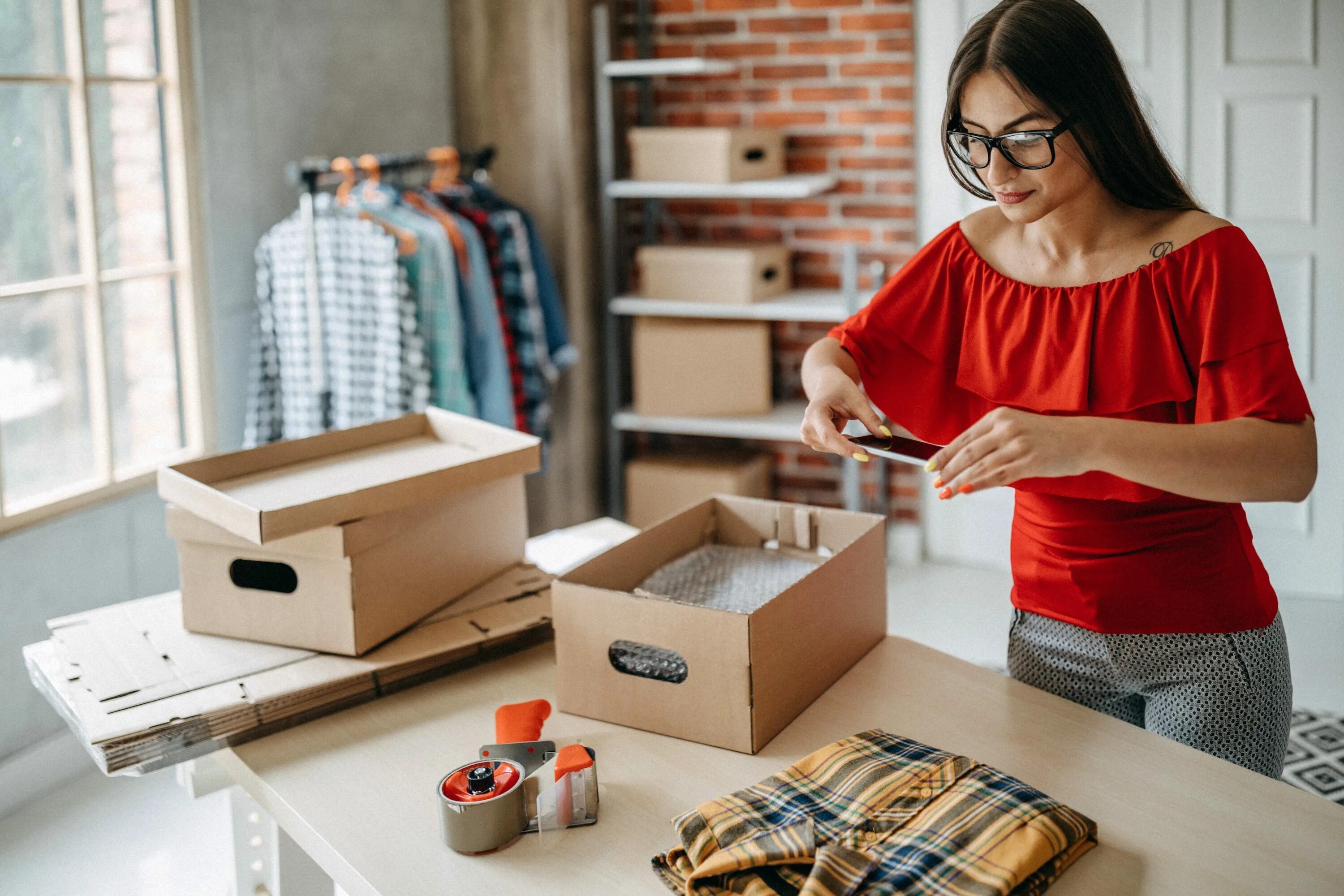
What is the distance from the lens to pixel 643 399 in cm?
396

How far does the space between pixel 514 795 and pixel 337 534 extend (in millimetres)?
457

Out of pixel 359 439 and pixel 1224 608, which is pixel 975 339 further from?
pixel 359 439

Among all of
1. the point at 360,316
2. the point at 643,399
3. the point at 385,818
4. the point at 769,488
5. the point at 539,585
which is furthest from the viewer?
the point at 769,488

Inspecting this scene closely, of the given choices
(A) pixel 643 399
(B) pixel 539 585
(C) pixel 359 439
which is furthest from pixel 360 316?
(B) pixel 539 585

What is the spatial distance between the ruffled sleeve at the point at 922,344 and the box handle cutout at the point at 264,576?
32.3 inches

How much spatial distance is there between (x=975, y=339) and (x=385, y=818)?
35.8 inches

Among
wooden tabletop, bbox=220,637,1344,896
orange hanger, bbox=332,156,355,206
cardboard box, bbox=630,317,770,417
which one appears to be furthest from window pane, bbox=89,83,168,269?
wooden tabletop, bbox=220,637,1344,896

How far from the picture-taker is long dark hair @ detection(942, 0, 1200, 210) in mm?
1300

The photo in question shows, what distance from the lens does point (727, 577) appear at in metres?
1.59

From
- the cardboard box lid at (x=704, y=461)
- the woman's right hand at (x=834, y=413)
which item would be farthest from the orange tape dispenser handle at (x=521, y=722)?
the cardboard box lid at (x=704, y=461)

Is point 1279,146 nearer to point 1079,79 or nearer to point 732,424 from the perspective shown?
point 732,424

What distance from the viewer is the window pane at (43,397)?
2.69 metres

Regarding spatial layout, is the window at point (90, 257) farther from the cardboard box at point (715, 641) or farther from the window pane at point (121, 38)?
the cardboard box at point (715, 641)

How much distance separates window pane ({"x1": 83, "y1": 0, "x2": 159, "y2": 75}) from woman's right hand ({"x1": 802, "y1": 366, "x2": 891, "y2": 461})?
218 cm
